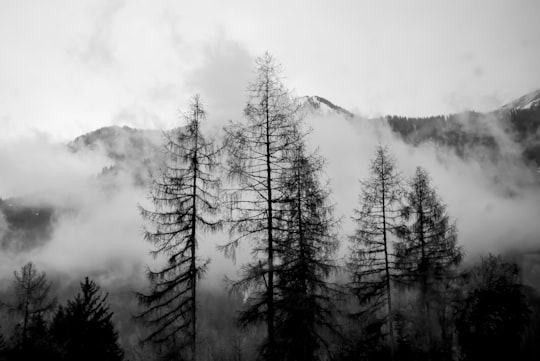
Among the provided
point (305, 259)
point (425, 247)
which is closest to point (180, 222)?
point (305, 259)

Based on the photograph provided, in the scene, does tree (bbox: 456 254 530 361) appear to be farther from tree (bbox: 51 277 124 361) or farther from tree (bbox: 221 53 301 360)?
tree (bbox: 51 277 124 361)

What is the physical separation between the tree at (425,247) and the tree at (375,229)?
77 centimetres

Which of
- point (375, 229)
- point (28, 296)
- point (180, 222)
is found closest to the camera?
point (180, 222)

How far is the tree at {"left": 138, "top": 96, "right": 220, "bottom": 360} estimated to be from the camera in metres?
14.4

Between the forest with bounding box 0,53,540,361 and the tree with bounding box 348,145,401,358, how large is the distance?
0.19 feet

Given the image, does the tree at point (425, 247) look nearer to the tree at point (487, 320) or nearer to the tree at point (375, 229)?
the tree at point (375, 229)

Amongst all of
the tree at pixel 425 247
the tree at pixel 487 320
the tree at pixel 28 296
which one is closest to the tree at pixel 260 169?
the tree at pixel 425 247

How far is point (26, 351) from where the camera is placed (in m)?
16.8

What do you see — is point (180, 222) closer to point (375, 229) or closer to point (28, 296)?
point (375, 229)

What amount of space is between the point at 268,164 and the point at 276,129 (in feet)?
4.25

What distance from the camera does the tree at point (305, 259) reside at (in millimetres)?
13469

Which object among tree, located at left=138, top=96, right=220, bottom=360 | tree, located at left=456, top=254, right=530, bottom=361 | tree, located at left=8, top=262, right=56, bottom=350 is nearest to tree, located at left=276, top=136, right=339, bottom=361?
tree, located at left=138, top=96, right=220, bottom=360

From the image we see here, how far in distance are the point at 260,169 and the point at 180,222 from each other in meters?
4.13

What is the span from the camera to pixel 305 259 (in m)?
14.6
